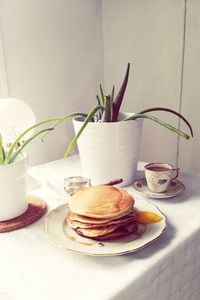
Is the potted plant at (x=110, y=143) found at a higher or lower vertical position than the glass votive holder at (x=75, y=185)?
higher

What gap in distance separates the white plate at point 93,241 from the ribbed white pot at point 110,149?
0.21 metres

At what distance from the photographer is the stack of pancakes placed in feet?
1.53

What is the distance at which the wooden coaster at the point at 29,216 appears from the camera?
55 cm

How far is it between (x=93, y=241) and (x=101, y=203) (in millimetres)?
62

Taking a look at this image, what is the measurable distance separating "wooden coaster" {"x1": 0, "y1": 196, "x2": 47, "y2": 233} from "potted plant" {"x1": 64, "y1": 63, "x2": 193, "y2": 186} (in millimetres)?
159

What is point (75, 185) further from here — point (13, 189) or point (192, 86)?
point (192, 86)

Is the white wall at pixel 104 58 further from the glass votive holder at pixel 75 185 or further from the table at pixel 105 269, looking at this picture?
Answer: the table at pixel 105 269

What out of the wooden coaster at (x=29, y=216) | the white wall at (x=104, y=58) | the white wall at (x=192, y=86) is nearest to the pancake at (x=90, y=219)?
the wooden coaster at (x=29, y=216)

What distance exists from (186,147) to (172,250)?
2.38 feet

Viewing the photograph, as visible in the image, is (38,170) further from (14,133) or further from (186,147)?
(186,147)

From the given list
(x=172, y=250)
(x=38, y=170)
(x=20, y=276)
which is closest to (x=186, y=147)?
(x=38, y=170)

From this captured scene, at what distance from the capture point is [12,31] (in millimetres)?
907

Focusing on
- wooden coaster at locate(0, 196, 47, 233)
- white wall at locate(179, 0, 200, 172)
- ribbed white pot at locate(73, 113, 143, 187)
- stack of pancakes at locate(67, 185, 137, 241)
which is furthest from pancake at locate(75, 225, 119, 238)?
white wall at locate(179, 0, 200, 172)

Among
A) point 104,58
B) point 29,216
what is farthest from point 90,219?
point 104,58
